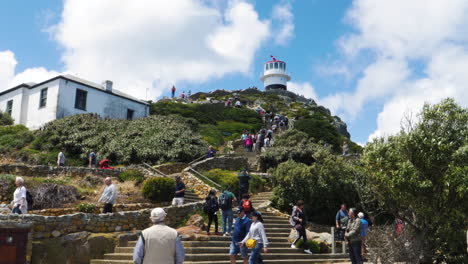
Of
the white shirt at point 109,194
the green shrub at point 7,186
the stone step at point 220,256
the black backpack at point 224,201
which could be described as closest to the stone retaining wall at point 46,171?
the green shrub at point 7,186

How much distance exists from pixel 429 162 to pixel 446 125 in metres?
1.47

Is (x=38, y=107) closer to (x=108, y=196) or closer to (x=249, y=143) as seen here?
(x=249, y=143)

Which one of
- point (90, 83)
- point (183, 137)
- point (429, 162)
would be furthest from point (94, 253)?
point (90, 83)

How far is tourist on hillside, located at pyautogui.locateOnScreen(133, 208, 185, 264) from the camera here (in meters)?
5.72

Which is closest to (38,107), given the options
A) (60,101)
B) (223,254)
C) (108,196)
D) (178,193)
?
(60,101)

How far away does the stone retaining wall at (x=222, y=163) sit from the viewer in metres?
24.7

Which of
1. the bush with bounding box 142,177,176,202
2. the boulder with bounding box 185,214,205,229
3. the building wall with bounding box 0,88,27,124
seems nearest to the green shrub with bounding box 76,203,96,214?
the boulder with bounding box 185,214,205,229

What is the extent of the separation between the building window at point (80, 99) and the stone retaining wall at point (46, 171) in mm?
13126

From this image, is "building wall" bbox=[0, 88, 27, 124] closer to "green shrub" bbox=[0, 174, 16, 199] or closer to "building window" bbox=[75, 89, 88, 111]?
"building window" bbox=[75, 89, 88, 111]

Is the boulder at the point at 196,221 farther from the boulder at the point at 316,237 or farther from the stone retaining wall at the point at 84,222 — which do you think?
the boulder at the point at 316,237

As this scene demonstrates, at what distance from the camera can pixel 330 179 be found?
20109mm

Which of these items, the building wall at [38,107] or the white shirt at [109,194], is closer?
the white shirt at [109,194]

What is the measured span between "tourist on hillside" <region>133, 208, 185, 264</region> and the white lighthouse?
80.5m

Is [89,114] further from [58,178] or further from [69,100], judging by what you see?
[58,178]
